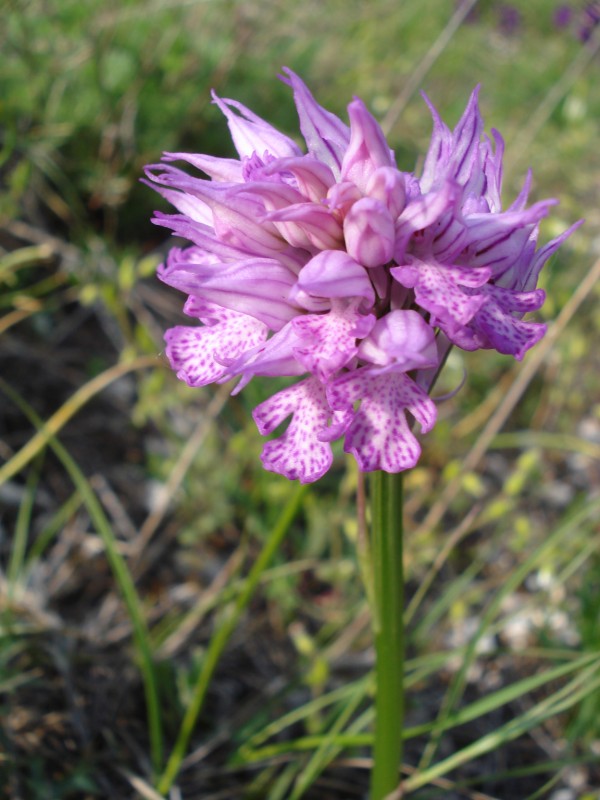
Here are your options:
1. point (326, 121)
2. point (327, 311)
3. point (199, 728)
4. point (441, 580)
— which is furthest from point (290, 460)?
point (441, 580)

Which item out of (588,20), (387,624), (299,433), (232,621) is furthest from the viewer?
(588,20)

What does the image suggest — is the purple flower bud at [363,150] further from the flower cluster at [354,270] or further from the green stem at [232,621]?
the green stem at [232,621]

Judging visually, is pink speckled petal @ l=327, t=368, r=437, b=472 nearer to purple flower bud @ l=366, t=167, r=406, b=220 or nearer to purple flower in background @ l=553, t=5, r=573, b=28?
purple flower bud @ l=366, t=167, r=406, b=220

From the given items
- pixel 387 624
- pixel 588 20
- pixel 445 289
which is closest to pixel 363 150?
pixel 445 289

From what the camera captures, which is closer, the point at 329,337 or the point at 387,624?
the point at 329,337

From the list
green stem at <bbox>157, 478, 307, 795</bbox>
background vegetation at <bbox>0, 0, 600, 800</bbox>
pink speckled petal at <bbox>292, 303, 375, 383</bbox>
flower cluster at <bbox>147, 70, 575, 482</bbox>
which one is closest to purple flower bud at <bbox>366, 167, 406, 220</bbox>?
flower cluster at <bbox>147, 70, 575, 482</bbox>

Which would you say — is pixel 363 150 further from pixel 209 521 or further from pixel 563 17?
pixel 563 17

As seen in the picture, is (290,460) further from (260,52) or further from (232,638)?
(260,52)
